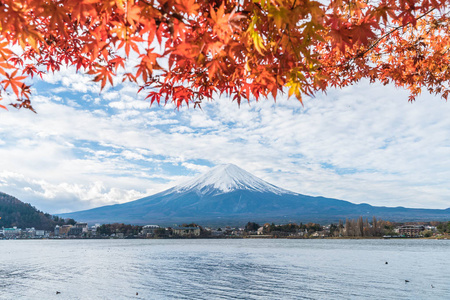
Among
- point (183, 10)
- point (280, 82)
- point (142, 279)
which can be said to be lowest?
point (142, 279)

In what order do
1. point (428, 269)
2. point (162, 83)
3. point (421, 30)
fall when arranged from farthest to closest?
point (428, 269), point (421, 30), point (162, 83)

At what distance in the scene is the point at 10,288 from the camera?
46.7m

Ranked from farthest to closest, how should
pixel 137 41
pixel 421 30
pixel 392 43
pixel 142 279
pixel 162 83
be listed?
pixel 142 279 < pixel 392 43 < pixel 421 30 < pixel 162 83 < pixel 137 41

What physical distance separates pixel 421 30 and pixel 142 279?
55547mm

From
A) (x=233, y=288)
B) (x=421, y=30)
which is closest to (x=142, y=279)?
(x=233, y=288)

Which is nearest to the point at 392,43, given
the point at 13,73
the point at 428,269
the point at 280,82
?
the point at 280,82

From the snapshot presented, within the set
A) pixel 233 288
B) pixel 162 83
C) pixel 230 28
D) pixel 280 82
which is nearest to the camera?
pixel 230 28

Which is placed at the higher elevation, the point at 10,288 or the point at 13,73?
the point at 13,73

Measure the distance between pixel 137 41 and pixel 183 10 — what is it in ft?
1.83

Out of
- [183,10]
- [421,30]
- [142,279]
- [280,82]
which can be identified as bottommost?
[142,279]

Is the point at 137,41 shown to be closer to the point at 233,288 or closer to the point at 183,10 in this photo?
the point at 183,10

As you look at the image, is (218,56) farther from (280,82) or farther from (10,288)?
(10,288)

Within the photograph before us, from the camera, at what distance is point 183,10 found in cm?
301

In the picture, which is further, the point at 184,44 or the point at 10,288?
the point at 10,288
